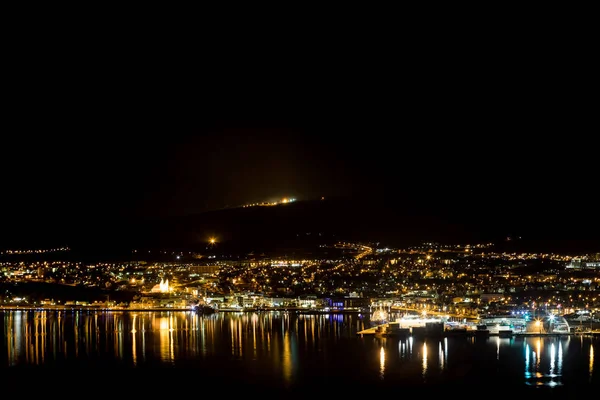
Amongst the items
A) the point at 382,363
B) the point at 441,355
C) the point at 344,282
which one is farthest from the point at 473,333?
the point at 344,282

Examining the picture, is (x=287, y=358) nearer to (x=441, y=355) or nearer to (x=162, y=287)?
(x=441, y=355)

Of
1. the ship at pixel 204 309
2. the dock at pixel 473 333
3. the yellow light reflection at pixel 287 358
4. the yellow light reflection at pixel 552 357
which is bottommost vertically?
the ship at pixel 204 309

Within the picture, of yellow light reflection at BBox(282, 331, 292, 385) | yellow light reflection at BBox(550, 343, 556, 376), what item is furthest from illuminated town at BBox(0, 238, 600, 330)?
yellow light reflection at BBox(282, 331, 292, 385)

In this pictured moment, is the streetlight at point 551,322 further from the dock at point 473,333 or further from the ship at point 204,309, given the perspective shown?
the ship at point 204,309

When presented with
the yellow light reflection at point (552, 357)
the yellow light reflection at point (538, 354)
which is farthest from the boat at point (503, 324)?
the yellow light reflection at point (552, 357)

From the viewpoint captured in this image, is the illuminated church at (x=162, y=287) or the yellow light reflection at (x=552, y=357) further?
the illuminated church at (x=162, y=287)

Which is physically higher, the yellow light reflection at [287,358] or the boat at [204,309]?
the yellow light reflection at [287,358]
